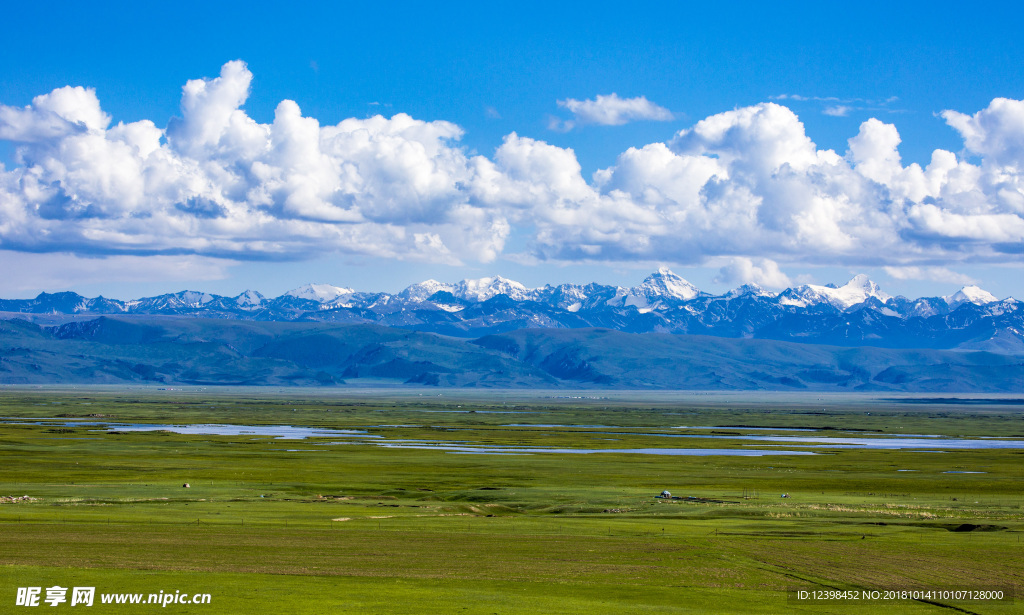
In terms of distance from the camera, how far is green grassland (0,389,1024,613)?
1405 inches

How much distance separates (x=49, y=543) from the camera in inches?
1683

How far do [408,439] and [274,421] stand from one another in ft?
200

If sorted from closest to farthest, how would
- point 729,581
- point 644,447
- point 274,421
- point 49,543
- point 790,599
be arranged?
point 790,599 → point 729,581 → point 49,543 → point 644,447 → point 274,421

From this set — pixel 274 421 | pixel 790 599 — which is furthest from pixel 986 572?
pixel 274 421

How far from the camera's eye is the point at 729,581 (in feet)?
128

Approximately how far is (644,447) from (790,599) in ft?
316

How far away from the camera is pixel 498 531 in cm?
5206

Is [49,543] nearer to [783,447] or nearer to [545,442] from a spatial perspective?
[545,442]

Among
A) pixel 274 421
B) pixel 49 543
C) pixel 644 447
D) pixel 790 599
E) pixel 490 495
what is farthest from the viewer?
pixel 274 421

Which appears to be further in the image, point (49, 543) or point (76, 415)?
point (76, 415)

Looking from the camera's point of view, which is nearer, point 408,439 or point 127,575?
point 127,575

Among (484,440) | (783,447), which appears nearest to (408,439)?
(484,440)

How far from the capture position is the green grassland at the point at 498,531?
117ft

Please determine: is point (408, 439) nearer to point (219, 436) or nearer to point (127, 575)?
point (219, 436)
